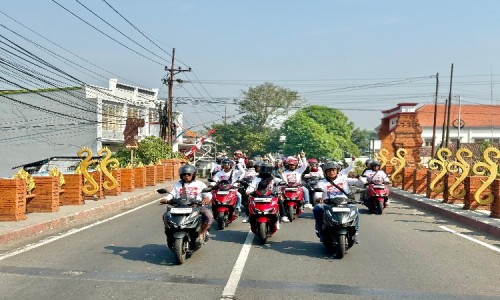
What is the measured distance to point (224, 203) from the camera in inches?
496

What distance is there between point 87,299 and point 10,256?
3.42 metres

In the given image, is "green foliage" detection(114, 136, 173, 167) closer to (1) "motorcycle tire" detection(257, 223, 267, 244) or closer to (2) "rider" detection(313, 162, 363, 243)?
(1) "motorcycle tire" detection(257, 223, 267, 244)

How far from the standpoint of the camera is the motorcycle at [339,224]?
28.9ft

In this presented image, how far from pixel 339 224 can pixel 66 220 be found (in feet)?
25.0

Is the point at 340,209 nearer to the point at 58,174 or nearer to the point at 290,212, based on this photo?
the point at 290,212

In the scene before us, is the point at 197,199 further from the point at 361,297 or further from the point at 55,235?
the point at 55,235

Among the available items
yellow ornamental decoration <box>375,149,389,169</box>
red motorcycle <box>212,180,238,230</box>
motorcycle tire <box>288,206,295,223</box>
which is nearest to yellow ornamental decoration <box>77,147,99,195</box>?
red motorcycle <box>212,180,238,230</box>

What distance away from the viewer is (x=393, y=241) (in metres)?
11.0

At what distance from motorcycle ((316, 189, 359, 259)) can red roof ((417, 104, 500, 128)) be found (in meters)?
73.3

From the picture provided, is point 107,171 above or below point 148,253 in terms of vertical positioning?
above

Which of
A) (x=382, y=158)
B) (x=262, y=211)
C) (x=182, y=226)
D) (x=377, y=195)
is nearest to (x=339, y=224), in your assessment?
(x=262, y=211)

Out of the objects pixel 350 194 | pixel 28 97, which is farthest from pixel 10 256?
pixel 28 97

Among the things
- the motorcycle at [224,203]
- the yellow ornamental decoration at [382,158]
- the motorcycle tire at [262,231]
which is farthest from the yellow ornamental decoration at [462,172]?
the yellow ornamental decoration at [382,158]

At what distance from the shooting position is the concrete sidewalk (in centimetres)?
1106
